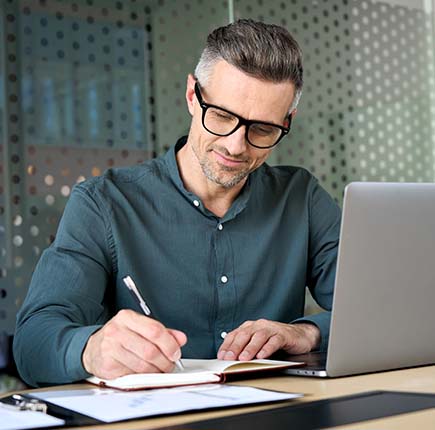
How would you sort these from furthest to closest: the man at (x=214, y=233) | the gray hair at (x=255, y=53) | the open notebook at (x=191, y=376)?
the gray hair at (x=255, y=53) < the man at (x=214, y=233) < the open notebook at (x=191, y=376)

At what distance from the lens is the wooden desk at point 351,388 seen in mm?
951

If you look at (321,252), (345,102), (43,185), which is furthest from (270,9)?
(321,252)

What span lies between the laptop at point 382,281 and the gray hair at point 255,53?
532 mm

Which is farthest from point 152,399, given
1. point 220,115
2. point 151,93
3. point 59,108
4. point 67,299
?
point 151,93

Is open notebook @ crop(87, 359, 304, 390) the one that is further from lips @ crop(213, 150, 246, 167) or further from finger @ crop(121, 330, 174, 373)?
lips @ crop(213, 150, 246, 167)

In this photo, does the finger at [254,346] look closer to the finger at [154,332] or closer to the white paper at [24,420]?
the finger at [154,332]

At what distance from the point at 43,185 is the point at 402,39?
1.88 metres

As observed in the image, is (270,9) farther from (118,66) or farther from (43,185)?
(43,185)

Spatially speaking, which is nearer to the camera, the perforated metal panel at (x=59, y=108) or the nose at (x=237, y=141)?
the nose at (x=237, y=141)

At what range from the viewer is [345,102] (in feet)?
12.1

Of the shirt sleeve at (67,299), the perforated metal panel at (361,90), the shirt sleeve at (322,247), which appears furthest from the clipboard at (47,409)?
the perforated metal panel at (361,90)

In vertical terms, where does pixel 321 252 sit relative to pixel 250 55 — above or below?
below

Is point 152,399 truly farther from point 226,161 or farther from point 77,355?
point 226,161

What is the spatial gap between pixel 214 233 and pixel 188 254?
0.08 meters
